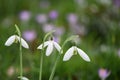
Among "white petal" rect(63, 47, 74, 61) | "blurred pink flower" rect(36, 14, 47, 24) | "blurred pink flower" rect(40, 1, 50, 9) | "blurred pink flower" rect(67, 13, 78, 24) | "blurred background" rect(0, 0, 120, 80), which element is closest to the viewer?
"white petal" rect(63, 47, 74, 61)

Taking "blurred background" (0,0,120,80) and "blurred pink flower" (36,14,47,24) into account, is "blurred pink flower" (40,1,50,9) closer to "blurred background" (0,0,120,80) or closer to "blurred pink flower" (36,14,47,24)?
"blurred background" (0,0,120,80)

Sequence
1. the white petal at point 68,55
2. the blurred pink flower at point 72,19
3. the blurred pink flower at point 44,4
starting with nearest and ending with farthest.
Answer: the white petal at point 68,55, the blurred pink flower at point 72,19, the blurred pink flower at point 44,4

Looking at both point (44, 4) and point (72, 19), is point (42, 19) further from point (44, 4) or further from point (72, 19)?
point (44, 4)

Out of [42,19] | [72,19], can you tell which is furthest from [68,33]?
[42,19]

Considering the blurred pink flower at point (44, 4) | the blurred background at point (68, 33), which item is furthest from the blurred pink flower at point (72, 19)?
the blurred pink flower at point (44, 4)

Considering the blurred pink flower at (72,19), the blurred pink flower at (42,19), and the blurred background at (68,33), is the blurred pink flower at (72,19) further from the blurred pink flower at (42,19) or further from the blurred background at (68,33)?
the blurred pink flower at (42,19)

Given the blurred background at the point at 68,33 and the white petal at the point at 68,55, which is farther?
the blurred background at the point at 68,33

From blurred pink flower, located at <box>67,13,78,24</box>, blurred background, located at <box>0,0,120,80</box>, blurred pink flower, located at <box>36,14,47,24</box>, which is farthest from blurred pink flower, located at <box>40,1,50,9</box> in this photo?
blurred pink flower, located at <box>67,13,78,24</box>

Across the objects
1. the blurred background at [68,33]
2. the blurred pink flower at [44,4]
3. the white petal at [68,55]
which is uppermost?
the blurred pink flower at [44,4]
